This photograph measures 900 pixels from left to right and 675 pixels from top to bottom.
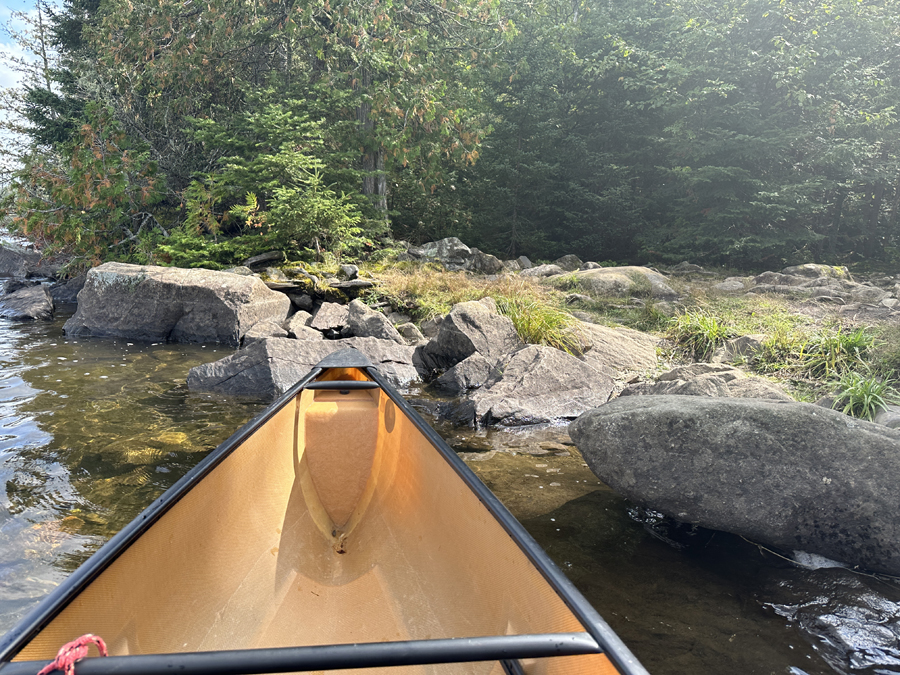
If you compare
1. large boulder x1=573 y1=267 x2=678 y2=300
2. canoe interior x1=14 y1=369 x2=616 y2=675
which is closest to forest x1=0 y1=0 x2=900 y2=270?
large boulder x1=573 y1=267 x2=678 y2=300

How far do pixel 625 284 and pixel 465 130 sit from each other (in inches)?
201

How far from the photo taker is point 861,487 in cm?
241

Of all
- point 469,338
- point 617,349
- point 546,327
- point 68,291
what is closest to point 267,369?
point 469,338

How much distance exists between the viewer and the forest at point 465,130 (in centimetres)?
1024

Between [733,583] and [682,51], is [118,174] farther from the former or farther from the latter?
[682,51]

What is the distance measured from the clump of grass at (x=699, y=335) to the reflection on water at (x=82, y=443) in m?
4.93

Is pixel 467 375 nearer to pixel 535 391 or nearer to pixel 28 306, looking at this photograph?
pixel 535 391

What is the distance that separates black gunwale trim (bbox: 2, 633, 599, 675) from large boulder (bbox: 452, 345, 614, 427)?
3.58 metres

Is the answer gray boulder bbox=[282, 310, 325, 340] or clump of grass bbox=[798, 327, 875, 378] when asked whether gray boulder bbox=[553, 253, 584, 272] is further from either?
clump of grass bbox=[798, 327, 875, 378]

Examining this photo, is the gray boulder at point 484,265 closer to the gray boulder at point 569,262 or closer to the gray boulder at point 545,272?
the gray boulder at point 545,272

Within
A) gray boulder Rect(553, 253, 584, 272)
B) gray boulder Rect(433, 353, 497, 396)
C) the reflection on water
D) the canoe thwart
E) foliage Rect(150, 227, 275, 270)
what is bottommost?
the reflection on water

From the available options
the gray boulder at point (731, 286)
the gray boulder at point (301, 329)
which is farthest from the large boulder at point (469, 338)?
the gray boulder at point (731, 286)

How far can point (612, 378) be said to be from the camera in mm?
5469

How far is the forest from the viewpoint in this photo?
10.2m
